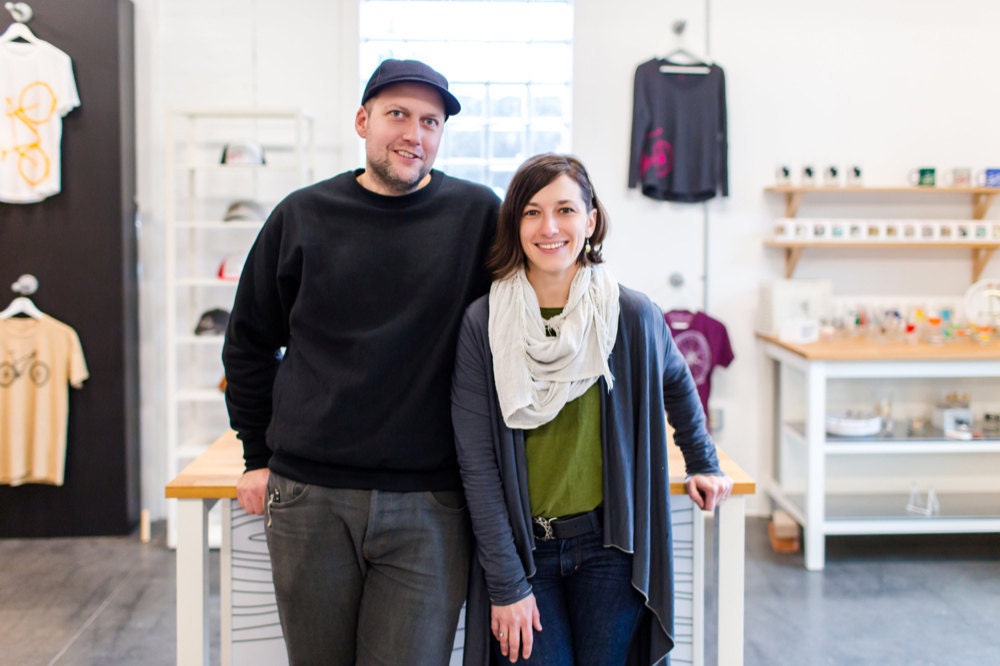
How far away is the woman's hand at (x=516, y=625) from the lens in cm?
154

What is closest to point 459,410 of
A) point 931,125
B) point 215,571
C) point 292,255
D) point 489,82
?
point 292,255

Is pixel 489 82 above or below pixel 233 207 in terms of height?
above

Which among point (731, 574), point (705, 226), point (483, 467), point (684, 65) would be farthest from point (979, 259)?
point (483, 467)

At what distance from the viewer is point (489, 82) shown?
4230mm

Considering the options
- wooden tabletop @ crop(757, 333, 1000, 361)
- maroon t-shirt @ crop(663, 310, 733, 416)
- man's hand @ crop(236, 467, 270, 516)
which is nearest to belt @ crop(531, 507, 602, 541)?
man's hand @ crop(236, 467, 270, 516)

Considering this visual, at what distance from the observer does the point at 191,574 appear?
6.25ft

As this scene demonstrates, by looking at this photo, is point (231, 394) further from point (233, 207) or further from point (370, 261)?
point (233, 207)

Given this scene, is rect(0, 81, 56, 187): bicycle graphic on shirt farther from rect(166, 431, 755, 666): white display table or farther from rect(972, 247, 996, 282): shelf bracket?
rect(972, 247, 996, 282): shelf bracket

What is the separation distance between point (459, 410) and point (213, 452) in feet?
2.91

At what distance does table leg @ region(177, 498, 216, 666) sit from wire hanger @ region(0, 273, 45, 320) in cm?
241

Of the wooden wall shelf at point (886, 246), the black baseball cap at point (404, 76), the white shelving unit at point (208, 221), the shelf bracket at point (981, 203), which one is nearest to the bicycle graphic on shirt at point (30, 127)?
the white shelving unit at point (208, 221)

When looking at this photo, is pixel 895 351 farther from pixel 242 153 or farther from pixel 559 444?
pixel 242 153

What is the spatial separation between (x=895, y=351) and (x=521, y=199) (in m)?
2.61

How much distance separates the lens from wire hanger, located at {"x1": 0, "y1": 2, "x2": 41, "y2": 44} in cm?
378
